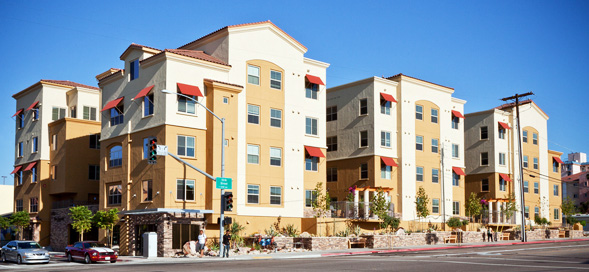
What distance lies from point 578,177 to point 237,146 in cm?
11710

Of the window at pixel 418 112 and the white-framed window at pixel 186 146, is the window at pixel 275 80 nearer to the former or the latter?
the white-framed window at pixel 186 146

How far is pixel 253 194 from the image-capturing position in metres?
46.1

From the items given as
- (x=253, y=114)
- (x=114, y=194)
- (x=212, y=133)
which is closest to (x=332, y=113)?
(x=253, y=114)

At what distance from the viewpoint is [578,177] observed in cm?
14050

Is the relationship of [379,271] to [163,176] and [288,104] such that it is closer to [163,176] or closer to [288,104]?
[163,176]

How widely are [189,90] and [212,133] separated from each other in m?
3.38

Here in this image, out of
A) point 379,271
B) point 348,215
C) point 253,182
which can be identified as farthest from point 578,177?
point 379,271

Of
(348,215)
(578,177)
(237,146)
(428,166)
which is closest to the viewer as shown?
(237,146)

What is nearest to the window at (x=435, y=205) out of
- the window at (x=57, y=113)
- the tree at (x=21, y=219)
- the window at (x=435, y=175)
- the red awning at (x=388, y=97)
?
the window at (x=435, y=175)

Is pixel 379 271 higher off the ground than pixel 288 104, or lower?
lower

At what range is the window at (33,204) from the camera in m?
57.6

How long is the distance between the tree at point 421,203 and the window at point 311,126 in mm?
12252

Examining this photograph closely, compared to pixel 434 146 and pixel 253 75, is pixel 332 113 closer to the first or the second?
pixel 434 146

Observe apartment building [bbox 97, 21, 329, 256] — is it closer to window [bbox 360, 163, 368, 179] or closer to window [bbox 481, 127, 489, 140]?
window [bbox 360, 163, 368, 179]
